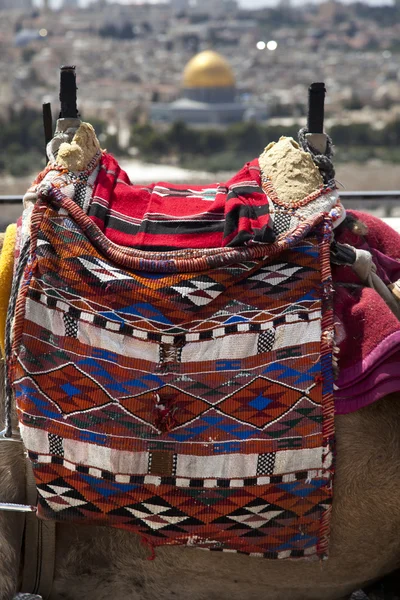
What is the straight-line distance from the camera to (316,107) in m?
1.83

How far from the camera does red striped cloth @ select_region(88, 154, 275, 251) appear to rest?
1.66 m

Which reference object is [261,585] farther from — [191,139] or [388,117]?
[388,117]

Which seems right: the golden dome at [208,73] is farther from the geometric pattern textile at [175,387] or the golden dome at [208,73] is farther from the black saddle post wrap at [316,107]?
the geometric pattern textile at [175,387]

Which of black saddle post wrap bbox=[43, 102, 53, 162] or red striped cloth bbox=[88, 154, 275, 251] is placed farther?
black saddle post wrap bbox=[43, 102, 53, 162]

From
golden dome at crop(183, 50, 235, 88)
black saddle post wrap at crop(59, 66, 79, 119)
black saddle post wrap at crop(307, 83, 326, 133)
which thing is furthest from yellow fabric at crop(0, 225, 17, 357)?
golden dome at crop(183, 50, 235, 88)

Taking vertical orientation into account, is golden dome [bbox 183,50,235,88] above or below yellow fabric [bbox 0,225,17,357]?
below

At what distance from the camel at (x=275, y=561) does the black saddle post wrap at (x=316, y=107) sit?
0.06m

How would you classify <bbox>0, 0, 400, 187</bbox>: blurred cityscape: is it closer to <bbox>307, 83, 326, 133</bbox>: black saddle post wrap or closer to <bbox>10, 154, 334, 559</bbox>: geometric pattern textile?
<bbox>307, 83, 326, 133</bbox>: black saddle post wrap

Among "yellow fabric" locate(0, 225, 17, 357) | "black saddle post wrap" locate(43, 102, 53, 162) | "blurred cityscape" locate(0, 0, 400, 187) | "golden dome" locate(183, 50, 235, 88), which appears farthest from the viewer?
"golden dome" locate(183, 50, 235, 88)

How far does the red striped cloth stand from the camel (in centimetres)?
9

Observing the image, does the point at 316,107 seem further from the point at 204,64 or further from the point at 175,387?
the point at 204,64

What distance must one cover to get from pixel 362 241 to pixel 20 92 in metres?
50.8

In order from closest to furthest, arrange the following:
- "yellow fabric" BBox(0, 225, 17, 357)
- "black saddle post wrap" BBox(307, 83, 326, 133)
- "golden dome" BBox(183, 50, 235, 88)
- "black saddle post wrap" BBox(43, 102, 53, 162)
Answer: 1. "yellow fabric" BBox(0, 225, 17, 357)
2. "black saddle post wrap" BBox(307, 83, 326, 133)
3. "black saddle post wrap" BBox(43, 102, 53, 162)
4. "golden dome" BBox(183, 50, 235, 88)

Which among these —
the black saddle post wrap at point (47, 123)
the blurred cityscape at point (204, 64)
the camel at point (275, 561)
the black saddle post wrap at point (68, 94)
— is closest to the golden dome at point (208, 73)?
the blurred cityscape at point (204, 64)
